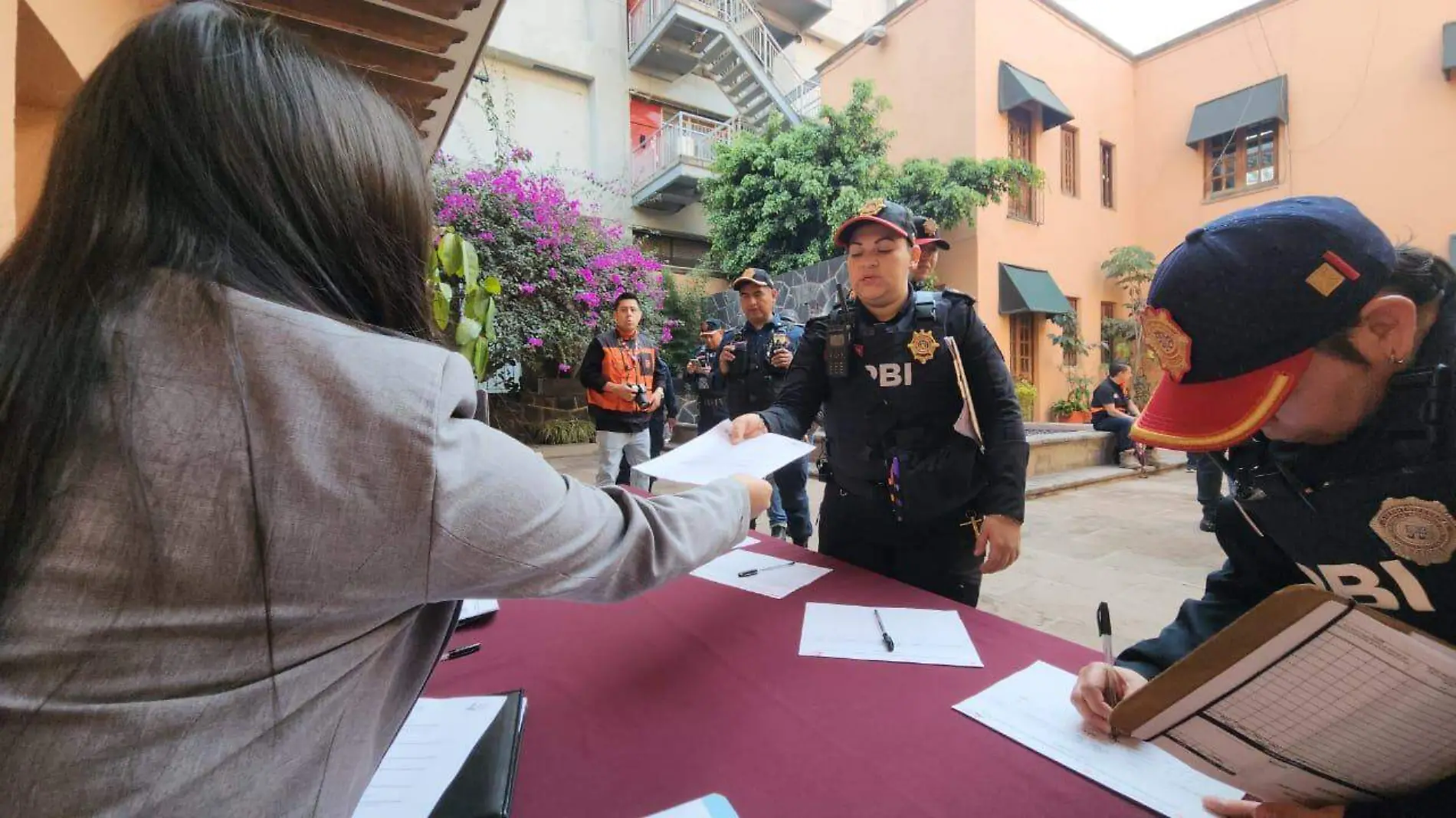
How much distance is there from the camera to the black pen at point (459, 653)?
115cm

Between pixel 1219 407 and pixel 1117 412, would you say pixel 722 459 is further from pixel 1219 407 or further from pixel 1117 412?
pixel 1117 412

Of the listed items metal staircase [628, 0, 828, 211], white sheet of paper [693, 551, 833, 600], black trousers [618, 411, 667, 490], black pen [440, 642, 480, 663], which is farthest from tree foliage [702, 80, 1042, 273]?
black pen [440, 642, 480, 663]

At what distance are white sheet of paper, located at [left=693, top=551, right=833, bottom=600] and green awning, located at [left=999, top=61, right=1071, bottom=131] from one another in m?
9.62

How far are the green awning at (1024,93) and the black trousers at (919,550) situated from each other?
30.6ft

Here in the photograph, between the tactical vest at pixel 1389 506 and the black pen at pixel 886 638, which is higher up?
the tactical vest at pixel 1389 506

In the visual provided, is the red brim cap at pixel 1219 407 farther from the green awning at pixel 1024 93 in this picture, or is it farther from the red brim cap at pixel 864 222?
the green awning at pixel 1024 93

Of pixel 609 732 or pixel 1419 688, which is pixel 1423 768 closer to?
pixel 1419 688

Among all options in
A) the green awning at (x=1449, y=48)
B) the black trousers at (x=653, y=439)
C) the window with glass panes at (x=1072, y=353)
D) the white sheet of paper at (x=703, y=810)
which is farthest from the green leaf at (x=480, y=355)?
the green awning at (x=1449, y=48)

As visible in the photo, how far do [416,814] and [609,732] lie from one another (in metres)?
0.25

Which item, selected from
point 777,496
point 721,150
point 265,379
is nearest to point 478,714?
point 265,379

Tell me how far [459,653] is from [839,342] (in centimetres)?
132

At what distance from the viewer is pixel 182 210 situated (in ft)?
1.81

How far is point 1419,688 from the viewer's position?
1.75 ft

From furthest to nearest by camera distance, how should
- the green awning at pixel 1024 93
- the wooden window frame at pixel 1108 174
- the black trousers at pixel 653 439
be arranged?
the wooden window frame at pixel 1108 174 < the green awning at pixel 1024 93 < the black trousers at pixel 653 439
